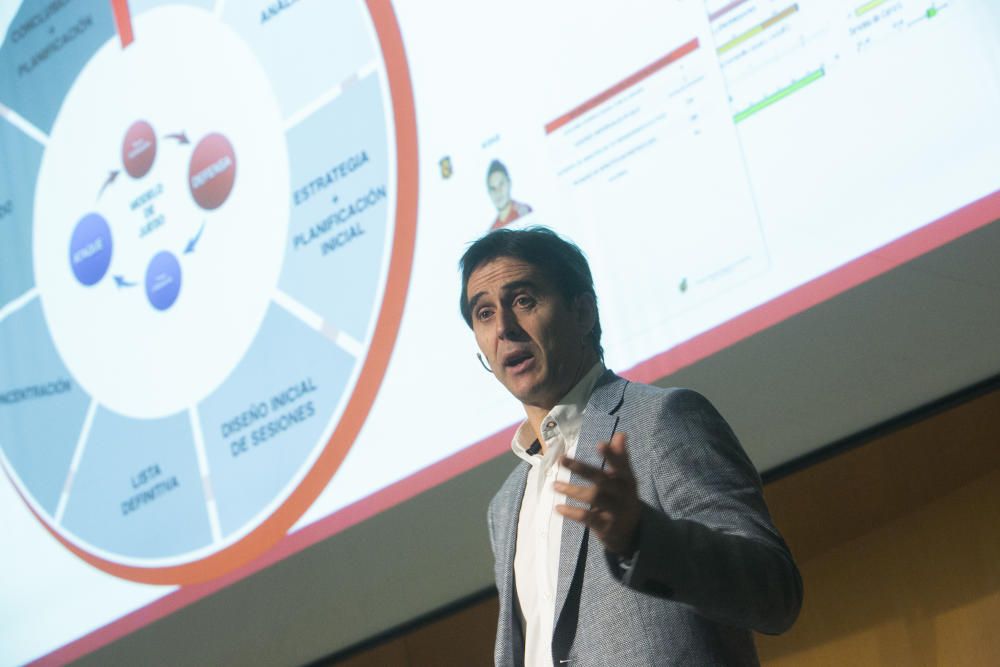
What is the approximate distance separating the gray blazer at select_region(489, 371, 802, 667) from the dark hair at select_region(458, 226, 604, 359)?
0.50 feet

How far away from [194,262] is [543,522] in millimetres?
1571

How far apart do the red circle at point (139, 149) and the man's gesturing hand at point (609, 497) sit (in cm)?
210

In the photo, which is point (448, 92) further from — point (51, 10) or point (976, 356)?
point (51, 10)

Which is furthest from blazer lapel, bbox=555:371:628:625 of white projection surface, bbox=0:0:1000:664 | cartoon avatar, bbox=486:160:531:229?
cartoon avatar, bbox=486:160:531:229

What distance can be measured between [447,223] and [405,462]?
1.43 feet

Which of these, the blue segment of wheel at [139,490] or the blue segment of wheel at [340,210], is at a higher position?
the blue segment of wheel at [340,210]

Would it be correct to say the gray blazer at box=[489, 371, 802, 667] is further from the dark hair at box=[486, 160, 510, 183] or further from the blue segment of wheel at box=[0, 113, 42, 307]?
the blue segment of wheel at box=[0, 113, 42, 307]

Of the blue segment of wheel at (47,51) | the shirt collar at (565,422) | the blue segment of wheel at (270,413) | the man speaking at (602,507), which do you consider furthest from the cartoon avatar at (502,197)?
the blue segment of wheel at (47,51)

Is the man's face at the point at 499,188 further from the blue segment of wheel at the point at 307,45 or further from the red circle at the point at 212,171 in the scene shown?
the red circle at the point at 212,171

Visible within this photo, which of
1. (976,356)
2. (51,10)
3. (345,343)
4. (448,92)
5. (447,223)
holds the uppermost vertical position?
(51,10)

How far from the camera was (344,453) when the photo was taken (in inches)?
88.5

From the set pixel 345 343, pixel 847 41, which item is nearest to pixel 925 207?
pixel 847 41

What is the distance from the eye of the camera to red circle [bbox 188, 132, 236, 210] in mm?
2617

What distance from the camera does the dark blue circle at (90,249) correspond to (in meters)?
2.81
